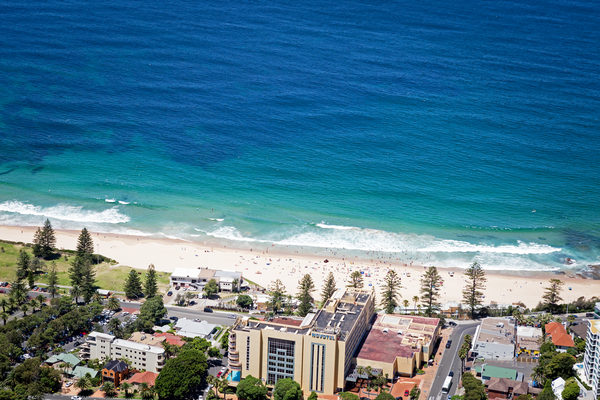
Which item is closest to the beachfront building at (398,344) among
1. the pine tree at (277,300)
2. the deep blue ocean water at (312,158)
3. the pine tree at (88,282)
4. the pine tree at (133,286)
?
the pine tree at (277,300)

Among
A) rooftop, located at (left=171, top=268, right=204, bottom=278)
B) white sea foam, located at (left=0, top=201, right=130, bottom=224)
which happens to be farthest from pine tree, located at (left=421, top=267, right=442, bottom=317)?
white sea foam, located at (left=0, top=201, right=130, bottom=224)

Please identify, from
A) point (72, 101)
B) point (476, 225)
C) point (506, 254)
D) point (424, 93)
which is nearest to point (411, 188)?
point (476, 225)

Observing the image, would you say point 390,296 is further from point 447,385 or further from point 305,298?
point 447,385

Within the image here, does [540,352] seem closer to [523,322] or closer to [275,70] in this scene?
[523,322]

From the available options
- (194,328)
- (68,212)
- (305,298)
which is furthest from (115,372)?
(68,212)

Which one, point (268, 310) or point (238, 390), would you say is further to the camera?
point (268, 310)
